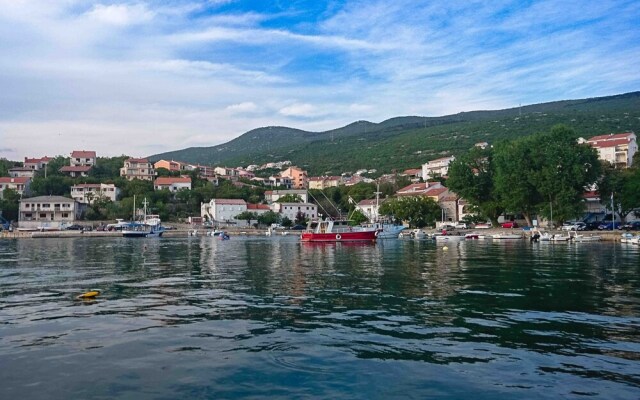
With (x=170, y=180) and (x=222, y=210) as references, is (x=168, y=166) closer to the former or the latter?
(x=170, y=180)

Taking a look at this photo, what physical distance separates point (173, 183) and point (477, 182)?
71.5 metres

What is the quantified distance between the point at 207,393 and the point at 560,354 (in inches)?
266

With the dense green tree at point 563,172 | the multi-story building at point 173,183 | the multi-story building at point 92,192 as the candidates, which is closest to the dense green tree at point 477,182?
the dense green tree at point 563,172

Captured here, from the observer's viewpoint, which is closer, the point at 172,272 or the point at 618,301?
the point at 618,301

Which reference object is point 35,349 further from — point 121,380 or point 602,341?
point 602,341

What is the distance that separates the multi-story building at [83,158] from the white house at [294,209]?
51.2m

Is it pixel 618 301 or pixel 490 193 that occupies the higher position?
pixel 490 193

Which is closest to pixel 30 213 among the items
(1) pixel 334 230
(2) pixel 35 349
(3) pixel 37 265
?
(1) pixel 334 230

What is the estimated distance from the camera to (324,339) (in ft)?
37.2

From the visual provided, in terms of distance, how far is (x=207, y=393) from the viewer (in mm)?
8078

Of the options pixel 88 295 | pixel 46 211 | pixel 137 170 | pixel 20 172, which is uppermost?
pixel 137 170

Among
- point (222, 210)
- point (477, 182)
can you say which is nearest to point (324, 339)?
point (477, 182)

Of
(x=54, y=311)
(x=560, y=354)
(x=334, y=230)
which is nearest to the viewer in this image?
(x=560, y=354)

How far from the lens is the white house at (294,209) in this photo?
119625 mm
